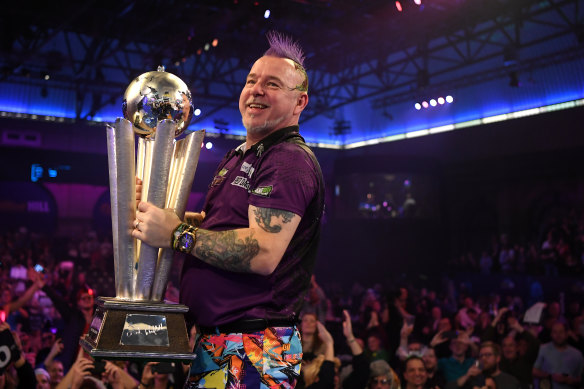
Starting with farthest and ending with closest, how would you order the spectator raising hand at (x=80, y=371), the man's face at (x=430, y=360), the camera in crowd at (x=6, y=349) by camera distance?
the man's face at (x=430, y=360), the spectator raising hand at (x=80, y=371), the camera in crowd at (x=6, y=349)

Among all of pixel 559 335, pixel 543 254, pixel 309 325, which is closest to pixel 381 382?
pixel 309 325

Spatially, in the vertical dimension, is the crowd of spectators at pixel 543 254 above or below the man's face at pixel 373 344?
above

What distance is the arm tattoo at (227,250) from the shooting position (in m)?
1.80

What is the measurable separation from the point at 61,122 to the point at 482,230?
1279cm

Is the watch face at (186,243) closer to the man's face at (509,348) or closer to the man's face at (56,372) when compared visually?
the man's face at (56,372)

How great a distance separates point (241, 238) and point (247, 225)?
4.8 inches

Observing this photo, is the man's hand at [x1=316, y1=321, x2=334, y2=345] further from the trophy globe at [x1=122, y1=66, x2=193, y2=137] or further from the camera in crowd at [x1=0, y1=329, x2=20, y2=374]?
the trophy globe at [x1=122, y1=66, x2=193, y2=137]

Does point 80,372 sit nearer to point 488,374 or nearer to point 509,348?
point 488,374

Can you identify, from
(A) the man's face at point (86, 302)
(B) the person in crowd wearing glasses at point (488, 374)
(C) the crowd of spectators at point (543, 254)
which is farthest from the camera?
(C) the crowd of spectators at point (543, 254)

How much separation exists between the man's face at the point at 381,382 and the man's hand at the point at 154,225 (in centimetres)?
413

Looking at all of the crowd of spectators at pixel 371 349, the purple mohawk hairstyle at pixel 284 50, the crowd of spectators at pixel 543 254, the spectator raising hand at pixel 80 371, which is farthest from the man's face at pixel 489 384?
the crowd of spectators at pixel 543 254

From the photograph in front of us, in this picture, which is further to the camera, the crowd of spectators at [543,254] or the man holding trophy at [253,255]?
the crowd of spectators at [543,254]

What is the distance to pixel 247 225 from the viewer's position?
1934mm

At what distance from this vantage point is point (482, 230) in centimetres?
1828
